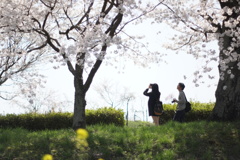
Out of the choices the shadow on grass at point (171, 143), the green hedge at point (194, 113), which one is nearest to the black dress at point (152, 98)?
the shadow on grass at point (171, 143)

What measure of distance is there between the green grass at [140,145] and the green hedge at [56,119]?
473 centimetres

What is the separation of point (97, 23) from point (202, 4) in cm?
475

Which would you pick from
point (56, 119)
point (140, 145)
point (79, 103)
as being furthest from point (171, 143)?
point (56, 119)

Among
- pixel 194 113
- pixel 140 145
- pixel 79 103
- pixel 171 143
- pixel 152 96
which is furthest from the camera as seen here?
pixel 194 113

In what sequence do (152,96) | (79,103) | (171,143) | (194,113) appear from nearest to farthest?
(171,143)
(79,103)
(152,96)
(194,113)

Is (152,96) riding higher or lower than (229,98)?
higher

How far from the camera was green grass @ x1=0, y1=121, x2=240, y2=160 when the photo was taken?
7.90 m

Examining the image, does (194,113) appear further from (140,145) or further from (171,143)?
(140,145)

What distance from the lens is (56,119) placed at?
14883 mm

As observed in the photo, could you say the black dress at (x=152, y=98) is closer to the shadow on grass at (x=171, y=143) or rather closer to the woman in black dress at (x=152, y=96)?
the woman in black dress at (x=152, y=96)

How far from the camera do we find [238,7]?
11625 millimetres

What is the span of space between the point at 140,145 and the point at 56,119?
7.37 meters

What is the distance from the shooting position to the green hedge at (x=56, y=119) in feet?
48.5

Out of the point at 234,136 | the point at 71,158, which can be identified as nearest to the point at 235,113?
the point at 234,136
